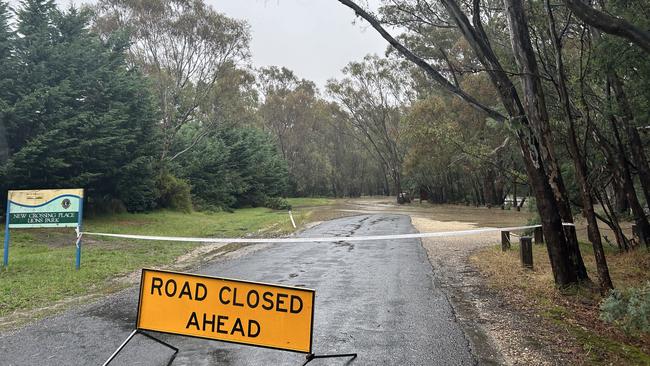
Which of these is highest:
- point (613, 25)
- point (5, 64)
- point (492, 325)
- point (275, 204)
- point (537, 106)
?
point (5, 64)

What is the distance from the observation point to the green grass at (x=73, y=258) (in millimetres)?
7823

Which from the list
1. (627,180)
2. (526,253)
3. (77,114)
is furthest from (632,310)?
(77,114)

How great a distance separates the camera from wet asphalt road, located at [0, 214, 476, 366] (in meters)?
4.40

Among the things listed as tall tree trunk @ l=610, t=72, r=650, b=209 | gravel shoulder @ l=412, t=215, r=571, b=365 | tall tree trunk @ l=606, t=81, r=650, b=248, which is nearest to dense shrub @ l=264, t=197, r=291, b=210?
gravel shoulder @ l=412, t=215, r=571, b=365

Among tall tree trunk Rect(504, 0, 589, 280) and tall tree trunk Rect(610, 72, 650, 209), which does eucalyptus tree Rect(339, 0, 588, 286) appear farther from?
tall tree trunk Rect(610, 72, 650, 209)

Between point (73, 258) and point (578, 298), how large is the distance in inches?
442

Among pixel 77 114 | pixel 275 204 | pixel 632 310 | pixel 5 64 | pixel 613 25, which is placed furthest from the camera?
pixel 275 204

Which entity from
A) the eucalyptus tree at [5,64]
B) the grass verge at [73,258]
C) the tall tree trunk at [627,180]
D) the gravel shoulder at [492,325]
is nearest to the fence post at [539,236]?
the tall tree trunk at [627,180]

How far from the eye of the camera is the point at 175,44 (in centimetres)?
3056

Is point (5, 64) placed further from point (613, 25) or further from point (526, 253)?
point (613, 25)

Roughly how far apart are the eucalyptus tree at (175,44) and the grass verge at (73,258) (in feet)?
34.4

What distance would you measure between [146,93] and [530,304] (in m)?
23.1

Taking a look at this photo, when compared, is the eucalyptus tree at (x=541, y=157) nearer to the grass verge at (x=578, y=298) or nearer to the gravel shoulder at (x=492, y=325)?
the grass verge at (x=578, y=298)

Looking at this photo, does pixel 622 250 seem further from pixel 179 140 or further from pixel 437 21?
pixel 179 140
